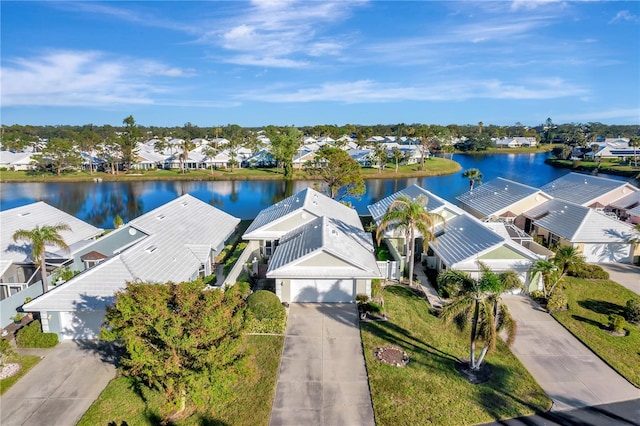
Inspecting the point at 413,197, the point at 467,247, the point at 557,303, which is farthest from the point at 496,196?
the point at 557,303

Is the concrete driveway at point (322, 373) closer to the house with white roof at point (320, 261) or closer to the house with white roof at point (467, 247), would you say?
the house with white roof at point (320, 261)

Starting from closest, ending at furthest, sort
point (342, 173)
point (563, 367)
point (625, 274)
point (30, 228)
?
point (563, 367), point (30, 228), point (625, 274), point (342, 173)

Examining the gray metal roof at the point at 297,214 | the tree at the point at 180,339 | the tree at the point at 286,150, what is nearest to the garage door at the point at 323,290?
the gray metal roof at the point at 297,214

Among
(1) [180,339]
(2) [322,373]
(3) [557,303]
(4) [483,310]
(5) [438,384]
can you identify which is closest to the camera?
(1) [180,339]

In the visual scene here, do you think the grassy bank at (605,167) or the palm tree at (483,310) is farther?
the grassy bank at (605,167)

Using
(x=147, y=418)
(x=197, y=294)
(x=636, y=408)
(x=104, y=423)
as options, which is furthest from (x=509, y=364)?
(x=104, y=423)

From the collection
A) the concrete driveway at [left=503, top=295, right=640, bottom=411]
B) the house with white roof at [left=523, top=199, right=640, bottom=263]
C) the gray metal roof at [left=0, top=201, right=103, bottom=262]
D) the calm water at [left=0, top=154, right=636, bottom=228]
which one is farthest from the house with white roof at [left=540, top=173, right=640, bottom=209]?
the gray metal roof at [left=0, top=201, right=103, bottom=262]

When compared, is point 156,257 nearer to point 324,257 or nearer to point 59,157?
point 324,257
